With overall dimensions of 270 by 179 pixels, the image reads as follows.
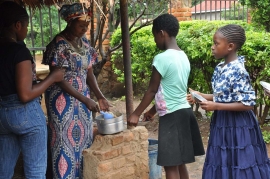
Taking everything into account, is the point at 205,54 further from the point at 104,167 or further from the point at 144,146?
the point at 104,167

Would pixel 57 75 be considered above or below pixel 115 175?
above

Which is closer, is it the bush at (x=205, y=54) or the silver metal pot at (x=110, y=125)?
the silver metal pot at (x=110, y=125)

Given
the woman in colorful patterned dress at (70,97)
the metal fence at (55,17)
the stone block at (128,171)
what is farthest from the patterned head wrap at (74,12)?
the metal fence at (55,17)

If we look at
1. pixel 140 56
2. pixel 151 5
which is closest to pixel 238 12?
pixel 151 5

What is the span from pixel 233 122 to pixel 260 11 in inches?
281

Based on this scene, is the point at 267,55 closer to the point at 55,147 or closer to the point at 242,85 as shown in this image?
the point at 242,85

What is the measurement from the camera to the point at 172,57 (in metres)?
3.31

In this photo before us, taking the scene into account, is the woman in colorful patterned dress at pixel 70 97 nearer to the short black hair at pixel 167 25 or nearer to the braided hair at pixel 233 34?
the short black hair at pixel 167 25

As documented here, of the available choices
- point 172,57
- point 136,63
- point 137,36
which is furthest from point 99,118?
point 137,36

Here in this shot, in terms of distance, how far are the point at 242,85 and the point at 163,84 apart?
2.13ft

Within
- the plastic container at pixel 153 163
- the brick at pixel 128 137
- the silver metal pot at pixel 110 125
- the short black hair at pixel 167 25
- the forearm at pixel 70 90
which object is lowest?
the plastic container at pixel 153 163

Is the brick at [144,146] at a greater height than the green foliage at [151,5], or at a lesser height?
lesser

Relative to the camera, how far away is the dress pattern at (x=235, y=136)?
3.20 meters

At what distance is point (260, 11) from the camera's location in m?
9.71
